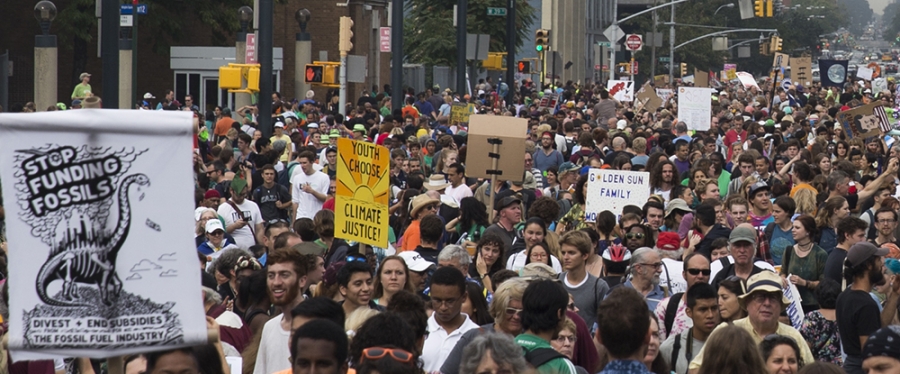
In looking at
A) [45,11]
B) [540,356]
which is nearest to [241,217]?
[540,356]

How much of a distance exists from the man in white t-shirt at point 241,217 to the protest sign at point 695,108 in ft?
45.7

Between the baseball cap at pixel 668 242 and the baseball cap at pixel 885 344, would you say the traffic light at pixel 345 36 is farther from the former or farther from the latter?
the baseball cap at pixel 885 344

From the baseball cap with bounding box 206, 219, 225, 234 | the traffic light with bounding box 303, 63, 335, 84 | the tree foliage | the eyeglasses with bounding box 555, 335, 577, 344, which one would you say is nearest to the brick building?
the tree foliage

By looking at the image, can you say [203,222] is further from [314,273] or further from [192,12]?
[192,12]

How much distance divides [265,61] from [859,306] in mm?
17635

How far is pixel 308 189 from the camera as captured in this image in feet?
51.6

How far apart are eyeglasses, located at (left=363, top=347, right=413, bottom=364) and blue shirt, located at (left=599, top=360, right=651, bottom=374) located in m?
0.80

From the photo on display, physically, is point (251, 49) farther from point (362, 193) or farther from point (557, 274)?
point (557, 274)

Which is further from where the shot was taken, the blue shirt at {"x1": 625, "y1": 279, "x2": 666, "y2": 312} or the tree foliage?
the tree foliage

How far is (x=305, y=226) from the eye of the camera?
37.6 feet

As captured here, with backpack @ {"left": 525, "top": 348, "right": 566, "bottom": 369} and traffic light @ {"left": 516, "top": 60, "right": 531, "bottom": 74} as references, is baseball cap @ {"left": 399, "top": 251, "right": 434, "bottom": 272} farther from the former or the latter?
traffic light @ {"left": 516, "top": 60, "right": 531, "bottom": 74}

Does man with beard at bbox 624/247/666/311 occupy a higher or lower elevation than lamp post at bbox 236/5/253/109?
lower

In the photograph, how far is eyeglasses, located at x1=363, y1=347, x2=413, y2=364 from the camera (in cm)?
544

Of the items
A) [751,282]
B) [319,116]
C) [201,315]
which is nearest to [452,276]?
[751,282]
